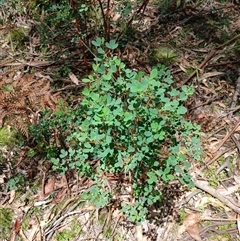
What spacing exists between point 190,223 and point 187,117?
0.78 meters

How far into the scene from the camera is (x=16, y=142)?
3051mm

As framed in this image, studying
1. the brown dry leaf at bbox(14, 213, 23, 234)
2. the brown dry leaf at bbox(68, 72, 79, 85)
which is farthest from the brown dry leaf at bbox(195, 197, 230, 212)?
the brown dry leaf at bbox(68, 72, 79, 85)

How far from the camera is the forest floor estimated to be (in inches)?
102

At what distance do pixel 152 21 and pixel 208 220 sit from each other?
1.87m

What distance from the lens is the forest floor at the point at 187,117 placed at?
102 inches

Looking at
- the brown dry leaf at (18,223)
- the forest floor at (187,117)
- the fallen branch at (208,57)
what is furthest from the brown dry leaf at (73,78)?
the brown dry leaf at (18,223)

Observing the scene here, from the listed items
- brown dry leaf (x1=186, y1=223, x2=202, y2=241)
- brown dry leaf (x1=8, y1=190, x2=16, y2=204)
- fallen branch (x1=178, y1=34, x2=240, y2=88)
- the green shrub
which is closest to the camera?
the green shrub

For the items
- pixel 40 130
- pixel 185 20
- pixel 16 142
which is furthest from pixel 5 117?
pixel 185 20

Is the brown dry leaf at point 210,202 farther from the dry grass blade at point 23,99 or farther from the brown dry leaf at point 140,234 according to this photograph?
the dry grass blade at point 23,99

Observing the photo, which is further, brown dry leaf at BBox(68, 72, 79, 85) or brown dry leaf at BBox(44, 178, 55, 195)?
brown dry leaf at BBox(68, 72, 79, 85)

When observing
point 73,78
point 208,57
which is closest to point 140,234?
point 73,78

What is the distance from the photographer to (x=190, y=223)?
8.42 feet

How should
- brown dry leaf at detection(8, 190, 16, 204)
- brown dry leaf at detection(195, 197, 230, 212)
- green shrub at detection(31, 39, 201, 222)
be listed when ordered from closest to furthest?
green shrub at detection(31, 39, 201, 222), brown dry leaf at detection(195, 197, 230, 212), brown dry leaf at detection(8, 190, 16, 204)

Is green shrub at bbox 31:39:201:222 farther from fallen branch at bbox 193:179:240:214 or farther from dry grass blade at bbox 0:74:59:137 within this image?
dry grass blade at bbox 0:74:59:137
